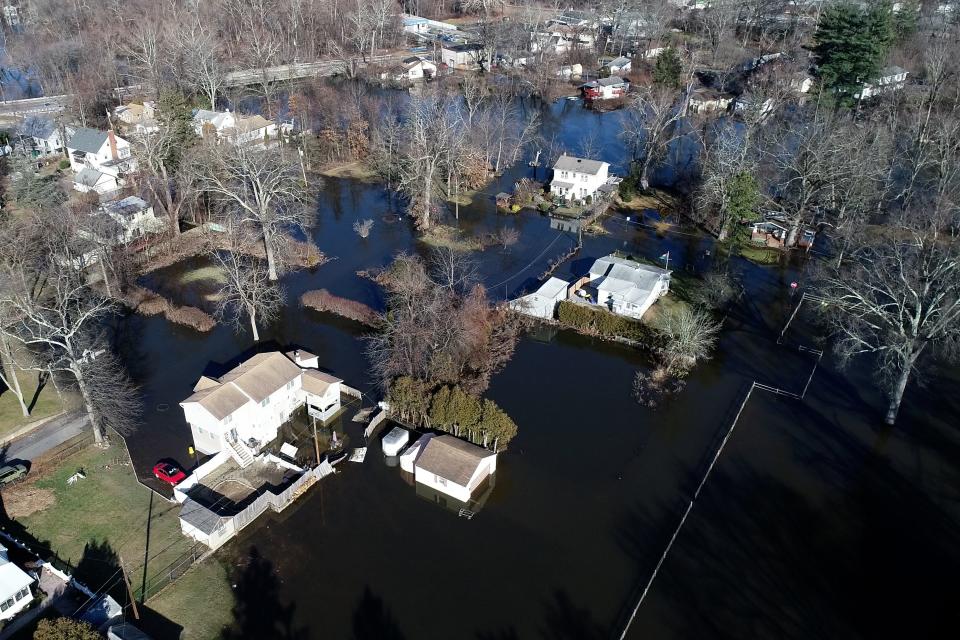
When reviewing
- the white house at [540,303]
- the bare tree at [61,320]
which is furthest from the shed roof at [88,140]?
the white house at [540,303]

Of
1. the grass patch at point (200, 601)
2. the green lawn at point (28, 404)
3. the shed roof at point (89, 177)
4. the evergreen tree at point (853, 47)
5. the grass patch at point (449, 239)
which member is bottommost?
the grass patch at point (200, 601)

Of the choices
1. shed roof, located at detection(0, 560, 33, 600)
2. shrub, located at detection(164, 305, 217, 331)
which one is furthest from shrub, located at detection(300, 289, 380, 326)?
shed roof, located at detection(0, 560, 33, 600)

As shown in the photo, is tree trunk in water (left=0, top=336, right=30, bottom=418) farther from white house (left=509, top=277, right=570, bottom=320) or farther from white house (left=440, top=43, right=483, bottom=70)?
white house (left=440, top=43, right=483, bottom=70)

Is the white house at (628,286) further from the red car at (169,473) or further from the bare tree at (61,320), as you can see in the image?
the bare tree at (61,320)

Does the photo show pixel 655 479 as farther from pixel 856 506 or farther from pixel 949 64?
pixel 949 64

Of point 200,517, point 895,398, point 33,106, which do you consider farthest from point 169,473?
point 33,106

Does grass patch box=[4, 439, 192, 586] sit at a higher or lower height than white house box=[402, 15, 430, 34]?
lower

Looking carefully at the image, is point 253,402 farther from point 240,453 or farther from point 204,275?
point 204,275
